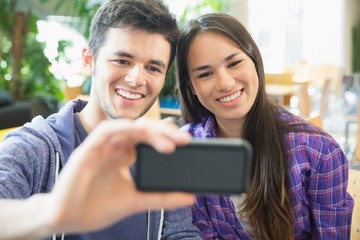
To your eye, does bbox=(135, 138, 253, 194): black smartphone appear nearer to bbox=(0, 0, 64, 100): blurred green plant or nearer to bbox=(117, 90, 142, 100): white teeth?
bbox=(117, 90, 142, 100): white teeth

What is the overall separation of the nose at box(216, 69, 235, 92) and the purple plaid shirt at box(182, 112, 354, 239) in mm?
248

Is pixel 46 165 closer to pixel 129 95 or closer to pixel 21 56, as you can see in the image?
pixel 129 95

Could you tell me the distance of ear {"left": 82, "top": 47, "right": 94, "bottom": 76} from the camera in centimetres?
147

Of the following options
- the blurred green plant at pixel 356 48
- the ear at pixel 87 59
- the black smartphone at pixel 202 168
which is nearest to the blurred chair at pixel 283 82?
the ear at pixel 87 59

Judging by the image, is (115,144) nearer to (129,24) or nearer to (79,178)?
(79,178)

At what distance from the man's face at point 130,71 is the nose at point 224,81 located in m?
0.21

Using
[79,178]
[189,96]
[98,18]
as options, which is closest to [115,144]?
[79,178]

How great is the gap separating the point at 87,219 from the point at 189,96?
1.09m

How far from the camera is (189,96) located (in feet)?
5.57

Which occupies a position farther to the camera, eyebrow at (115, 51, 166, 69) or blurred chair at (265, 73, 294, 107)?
blurred chair at (265, 73, 294, 107)

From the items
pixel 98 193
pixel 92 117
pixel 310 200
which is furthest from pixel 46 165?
pixel 310 200

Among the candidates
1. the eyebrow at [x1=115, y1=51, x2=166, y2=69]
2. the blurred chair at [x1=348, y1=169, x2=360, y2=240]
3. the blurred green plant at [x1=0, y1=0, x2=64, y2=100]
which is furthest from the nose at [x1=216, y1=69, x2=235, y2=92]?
the blurred green plant at [x1=0, y1=0, x2=64, y2=100]

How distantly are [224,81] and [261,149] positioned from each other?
26 cm

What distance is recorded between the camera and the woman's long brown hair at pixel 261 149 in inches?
58.1
